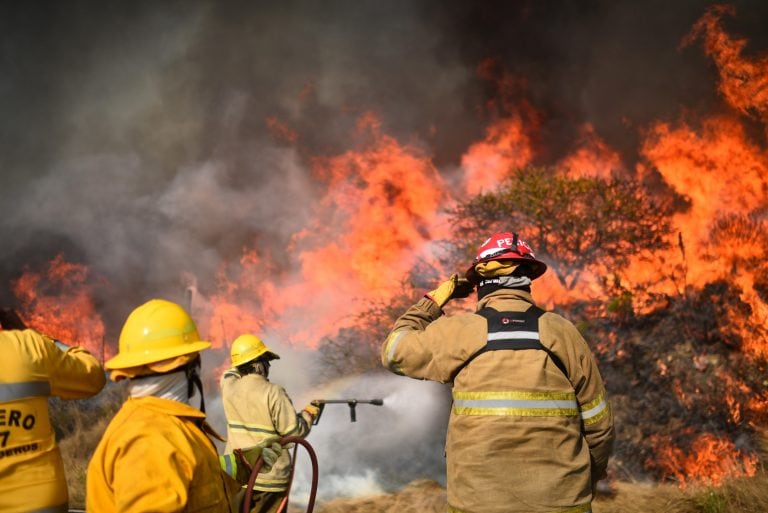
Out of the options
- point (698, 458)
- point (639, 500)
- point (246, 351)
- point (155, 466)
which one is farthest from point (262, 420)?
point (698, 458)

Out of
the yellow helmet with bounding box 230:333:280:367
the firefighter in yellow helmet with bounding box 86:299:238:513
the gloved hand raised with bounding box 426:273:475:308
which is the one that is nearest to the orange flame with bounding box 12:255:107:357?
the yellow helmet with bounding box 230:333:280:367

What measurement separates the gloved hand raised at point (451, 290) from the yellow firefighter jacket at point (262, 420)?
1827mm

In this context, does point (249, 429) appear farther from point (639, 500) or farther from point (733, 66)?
point (733, 66)

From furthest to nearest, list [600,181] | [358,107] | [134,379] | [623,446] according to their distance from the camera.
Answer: [358,107], [600,181], [623,446], [134,379]

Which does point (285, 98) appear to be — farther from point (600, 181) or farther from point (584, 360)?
point (584, 360)

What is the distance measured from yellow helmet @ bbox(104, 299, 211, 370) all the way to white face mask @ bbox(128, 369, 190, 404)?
8 cm

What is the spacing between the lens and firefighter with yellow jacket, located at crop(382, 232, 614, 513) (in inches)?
102

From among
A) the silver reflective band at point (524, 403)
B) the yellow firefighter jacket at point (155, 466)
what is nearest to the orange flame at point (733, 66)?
the silver reflective band at point (524, 403)

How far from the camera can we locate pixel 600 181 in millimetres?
12023

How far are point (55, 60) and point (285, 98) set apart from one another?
7115 mm

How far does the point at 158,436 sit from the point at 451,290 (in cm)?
189

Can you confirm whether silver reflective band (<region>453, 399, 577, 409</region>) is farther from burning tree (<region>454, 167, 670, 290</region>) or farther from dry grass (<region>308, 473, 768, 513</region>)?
burning tree (<region>454, 167, 670, 290</region>)

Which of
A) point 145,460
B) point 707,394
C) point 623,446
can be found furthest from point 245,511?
point 707,394

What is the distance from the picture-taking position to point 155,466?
1.79 m
